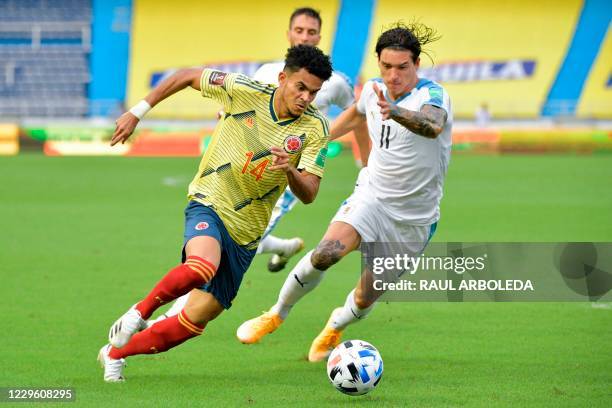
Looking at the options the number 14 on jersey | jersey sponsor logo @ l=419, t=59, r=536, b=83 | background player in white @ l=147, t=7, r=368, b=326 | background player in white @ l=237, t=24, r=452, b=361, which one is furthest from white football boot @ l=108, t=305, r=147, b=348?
jersey sponsor logo @ l=419, t=59, r=536, b=83

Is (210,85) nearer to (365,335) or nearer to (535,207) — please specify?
(365,335)

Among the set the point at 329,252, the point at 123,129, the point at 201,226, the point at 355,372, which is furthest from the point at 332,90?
the point at 355,372

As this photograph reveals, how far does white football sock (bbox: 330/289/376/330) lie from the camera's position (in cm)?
732

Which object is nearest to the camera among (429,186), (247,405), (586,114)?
(247,405)

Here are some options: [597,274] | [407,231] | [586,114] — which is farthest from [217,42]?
[407,231]

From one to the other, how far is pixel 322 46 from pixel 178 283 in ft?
123

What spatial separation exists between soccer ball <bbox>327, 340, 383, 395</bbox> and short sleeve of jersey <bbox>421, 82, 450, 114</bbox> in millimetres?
1734

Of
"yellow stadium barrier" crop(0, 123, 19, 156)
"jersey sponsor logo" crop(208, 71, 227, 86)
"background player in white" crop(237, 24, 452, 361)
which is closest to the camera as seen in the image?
"jersey sponsor logo" crop(208, 71, 227, 86)

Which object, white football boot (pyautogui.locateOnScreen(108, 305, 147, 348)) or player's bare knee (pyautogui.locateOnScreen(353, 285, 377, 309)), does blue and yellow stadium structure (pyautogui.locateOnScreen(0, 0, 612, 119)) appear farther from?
white football boot (pyautogui.locateOnScreen(108, 305, 147, 348))

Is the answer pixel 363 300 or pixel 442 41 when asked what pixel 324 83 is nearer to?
pixel 363 300

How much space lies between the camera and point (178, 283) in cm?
601

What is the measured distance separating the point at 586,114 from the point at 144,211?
26.9 metres

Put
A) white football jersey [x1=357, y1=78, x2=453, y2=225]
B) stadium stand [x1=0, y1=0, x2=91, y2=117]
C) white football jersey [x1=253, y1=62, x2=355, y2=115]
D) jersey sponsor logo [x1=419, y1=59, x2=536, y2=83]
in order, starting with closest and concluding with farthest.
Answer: white football jersey [x1=357, y1=78, x2=453, y2=225] < white football jersey [x1=253, y1=62, x2=355, y2=115] < stadium stand [x1=0, y1=0, x2=91, y2=117] < jersey sponsor logo [x1=419, y1=59, x2=536, y2=83]

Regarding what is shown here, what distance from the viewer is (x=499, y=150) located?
32.2 m
